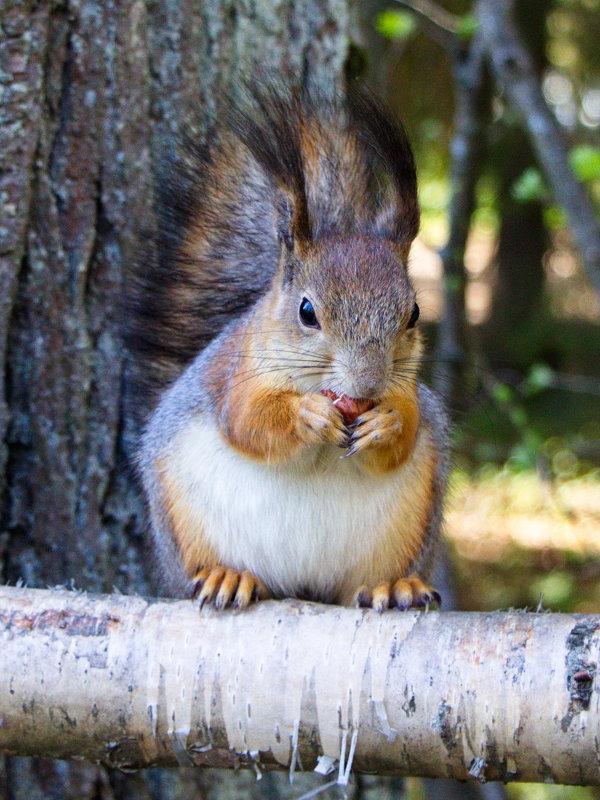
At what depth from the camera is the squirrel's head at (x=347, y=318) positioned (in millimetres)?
1406

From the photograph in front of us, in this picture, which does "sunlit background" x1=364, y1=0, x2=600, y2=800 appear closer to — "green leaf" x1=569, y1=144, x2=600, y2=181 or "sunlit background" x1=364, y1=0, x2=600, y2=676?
"sunlit background" x1=364, y1=0, x2=600, y2=676

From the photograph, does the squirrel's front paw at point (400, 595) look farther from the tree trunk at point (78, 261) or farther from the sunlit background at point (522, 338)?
the sunlit background at point (522, 338)

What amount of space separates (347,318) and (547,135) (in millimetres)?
1003

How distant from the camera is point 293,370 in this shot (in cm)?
150

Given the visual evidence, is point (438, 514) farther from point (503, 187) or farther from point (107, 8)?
point (503, 187)

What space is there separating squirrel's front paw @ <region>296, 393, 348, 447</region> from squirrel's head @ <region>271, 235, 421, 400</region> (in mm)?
31

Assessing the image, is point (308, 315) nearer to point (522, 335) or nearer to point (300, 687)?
point (300, 687)

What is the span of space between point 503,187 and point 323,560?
293 cm

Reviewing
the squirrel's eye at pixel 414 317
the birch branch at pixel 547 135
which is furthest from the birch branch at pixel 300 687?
the birch branch at pixel 547 135

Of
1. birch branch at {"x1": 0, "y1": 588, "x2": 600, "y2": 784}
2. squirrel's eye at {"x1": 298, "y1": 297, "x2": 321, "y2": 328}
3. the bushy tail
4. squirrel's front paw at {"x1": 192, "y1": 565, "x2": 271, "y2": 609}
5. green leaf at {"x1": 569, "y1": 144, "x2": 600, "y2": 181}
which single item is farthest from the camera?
green leaf at {"x1": 569, "y1": 144, "x2": 600, "y2": 181}

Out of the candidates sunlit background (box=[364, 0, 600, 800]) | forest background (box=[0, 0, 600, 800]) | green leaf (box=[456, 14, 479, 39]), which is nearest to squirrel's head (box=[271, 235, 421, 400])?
forest background (box=[0, 0, 600, 800])

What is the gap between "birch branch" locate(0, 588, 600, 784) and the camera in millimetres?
1129

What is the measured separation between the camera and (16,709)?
4.07 ft

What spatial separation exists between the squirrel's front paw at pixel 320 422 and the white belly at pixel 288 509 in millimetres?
57
